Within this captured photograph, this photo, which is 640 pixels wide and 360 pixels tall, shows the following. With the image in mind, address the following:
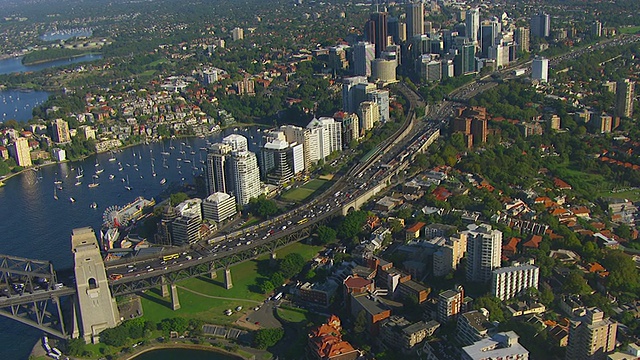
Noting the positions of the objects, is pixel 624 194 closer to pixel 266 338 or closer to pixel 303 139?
pixel 303 139

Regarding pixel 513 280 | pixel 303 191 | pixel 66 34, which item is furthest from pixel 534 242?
pixel 66 34

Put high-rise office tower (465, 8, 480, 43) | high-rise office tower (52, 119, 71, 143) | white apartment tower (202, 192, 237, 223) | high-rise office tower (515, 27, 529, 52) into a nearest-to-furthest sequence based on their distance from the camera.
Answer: white apartment tower (202, 192, 237, 223) → high-rise office tower (52, 119, 71, 143) → high-rise office tower (465, 8, 480, 43) → high-rise office tower (515, 27, 529, 52)

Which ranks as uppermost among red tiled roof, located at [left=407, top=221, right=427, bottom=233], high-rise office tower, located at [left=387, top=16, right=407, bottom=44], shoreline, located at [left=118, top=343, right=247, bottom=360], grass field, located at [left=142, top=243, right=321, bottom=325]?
high-rise office tower, located at [left=387, top=16, right=407, bottom=44]

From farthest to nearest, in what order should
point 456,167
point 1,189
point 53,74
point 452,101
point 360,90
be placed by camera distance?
point 53,74 < point 452,101 < point 360,90 < point 1,189 < point 456,167

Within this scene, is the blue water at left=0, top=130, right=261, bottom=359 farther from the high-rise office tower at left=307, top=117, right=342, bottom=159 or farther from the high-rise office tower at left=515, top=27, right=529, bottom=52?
the high-rise office tower at left=515, top=27, right=529, bottom=52

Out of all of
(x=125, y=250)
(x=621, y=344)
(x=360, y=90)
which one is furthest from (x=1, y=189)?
(x=621, y=344)

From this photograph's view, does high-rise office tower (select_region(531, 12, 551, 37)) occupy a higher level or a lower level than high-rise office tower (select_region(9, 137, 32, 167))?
higher

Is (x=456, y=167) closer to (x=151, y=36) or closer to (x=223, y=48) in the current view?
(x=223, y=48)

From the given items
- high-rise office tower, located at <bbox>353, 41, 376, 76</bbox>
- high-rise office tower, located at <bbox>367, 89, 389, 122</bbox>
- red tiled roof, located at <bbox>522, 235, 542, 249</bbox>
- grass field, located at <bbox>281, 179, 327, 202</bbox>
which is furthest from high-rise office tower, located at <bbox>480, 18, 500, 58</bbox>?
red tiled roof, located at <bbox>522, 235, 542, 249</bbox>
